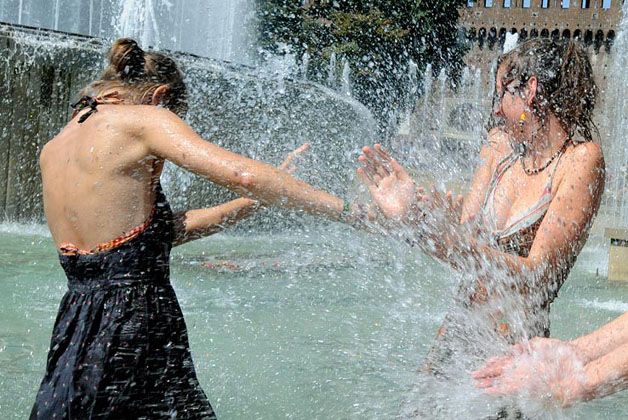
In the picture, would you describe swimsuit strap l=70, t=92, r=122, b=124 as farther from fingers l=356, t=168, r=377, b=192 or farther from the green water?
the green water

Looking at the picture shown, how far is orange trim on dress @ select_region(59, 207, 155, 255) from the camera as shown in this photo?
2213mm

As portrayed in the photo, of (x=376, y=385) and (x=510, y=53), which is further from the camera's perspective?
(x=376, y=385)

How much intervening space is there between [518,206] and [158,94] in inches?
38.1

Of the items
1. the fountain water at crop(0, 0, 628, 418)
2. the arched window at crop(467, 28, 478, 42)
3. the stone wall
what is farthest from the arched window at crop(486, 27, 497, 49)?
the stone wall

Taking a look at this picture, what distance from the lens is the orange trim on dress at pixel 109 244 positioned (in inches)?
87.1

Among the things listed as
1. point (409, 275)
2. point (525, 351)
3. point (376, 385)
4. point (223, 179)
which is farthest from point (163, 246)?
point (409, 275)

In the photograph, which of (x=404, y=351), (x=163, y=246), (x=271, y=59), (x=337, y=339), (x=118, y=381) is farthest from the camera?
(x=271, y=59)

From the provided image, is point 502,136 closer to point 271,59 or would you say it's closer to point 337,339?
point 337,339

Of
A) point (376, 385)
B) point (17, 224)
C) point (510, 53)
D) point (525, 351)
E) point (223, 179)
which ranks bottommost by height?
point (17, 224)

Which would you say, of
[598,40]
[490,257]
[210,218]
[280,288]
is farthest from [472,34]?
[490,257]

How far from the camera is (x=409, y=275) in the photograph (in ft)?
24.7

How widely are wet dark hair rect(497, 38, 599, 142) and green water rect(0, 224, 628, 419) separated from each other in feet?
2.44

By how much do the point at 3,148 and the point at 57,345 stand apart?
6.68 meters

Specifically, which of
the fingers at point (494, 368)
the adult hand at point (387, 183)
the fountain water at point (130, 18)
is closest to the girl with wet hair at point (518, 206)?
the adult hand at point (387, 183)
